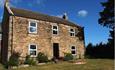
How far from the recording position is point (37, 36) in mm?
32406

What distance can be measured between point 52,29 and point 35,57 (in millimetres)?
5947

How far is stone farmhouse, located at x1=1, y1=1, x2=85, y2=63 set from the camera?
3006 cm

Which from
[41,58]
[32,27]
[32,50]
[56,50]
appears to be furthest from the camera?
A: [56,50]

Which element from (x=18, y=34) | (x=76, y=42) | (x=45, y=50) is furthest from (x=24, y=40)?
(x=76, y=42)

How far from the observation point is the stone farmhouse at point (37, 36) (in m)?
30.1

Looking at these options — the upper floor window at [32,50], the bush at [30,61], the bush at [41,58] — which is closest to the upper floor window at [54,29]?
the upper floor window at [32,50]

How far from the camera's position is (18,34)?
3030 cm

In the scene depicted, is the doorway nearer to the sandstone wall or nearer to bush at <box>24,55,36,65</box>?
the sandstone wall

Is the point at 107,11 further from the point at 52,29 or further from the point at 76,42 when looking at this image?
the point at 52,29

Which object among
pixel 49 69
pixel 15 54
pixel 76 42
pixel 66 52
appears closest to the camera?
pixel 49 69

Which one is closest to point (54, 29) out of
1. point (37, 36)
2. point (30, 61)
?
point (37, 36)

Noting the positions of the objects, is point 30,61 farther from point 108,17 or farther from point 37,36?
point 108,17

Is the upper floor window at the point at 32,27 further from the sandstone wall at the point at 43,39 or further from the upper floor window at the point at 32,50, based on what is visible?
the upper floor window at the point at 32,50

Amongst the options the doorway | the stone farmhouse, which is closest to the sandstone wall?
the stone farmhouse
